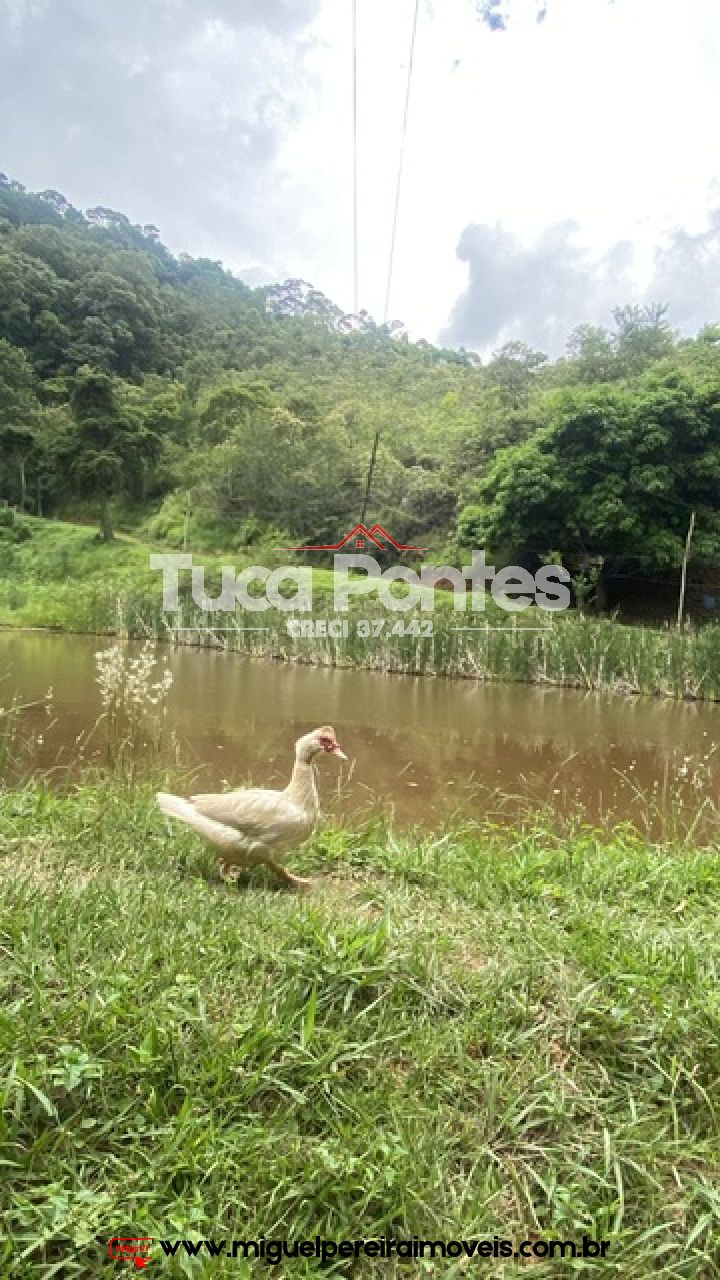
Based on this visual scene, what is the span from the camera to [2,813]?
8.77 feet

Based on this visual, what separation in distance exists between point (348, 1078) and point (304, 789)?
1025 millimetres

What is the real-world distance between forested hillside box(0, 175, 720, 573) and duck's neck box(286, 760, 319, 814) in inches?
587

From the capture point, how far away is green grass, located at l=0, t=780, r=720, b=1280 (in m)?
1.10

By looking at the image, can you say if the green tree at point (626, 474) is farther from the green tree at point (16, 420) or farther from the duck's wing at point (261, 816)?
the green tree at point (16, 420)

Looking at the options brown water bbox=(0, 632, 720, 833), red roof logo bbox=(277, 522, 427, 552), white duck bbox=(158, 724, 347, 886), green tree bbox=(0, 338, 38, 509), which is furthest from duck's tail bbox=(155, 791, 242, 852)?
green tree bbox=(0, 338, 38, 509)

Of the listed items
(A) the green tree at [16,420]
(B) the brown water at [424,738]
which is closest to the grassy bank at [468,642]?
(B) the brown water at [424,738]

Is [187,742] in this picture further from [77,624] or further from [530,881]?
[77,624]

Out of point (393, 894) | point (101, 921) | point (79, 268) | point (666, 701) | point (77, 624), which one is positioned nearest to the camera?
point (101, 921)

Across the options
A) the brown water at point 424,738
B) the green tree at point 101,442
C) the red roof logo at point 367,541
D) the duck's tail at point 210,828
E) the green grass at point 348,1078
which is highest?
the green tree at point 101,442

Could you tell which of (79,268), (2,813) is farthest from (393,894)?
(79,268)

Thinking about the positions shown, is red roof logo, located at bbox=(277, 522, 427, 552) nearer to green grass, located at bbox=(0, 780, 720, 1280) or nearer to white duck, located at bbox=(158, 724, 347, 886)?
white duck, located at bbox=(158, 724, 347, 886)

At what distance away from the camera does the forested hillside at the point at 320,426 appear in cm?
1617

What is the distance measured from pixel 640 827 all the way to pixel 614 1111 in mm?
2873

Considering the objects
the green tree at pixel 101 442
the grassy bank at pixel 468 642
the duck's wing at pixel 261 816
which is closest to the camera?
the duck's wing at pixel 261 816
